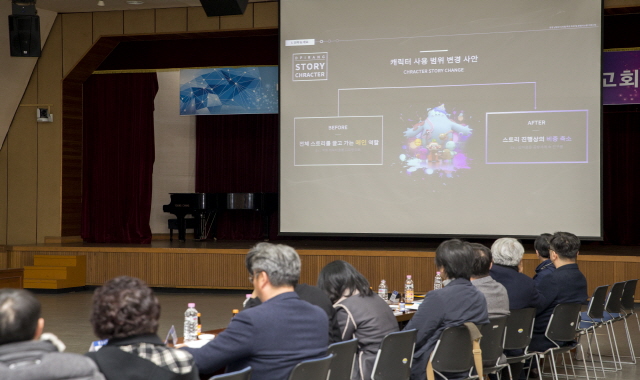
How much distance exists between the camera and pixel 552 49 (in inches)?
317

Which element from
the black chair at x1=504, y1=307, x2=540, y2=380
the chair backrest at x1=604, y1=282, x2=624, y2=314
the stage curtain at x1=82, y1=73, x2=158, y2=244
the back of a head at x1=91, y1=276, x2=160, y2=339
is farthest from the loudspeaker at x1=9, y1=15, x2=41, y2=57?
the back of a head at x1=91, y1=276, x2=160, y2=339

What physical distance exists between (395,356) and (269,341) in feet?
3.22

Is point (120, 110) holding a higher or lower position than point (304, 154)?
higher

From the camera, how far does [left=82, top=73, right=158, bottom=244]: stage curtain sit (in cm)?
1162

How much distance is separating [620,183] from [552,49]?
4579 millimetres

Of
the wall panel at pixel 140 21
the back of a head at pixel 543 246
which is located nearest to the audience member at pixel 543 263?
the back of a head at pixel 543 246

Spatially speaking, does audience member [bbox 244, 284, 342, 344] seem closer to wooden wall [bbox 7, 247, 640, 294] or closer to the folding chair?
the folding chair

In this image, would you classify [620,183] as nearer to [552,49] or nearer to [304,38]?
[552,49]

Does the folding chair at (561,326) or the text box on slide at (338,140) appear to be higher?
the text box on slide at (338,140)

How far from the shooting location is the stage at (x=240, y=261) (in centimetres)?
822

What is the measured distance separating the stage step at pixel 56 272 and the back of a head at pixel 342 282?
24.0 ft

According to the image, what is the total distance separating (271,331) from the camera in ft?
8.23

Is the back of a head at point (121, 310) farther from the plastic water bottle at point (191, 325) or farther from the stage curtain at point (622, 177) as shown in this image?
the stage curtain at point (622, 177)

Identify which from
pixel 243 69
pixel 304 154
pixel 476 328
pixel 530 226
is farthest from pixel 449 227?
pixel 476 328
